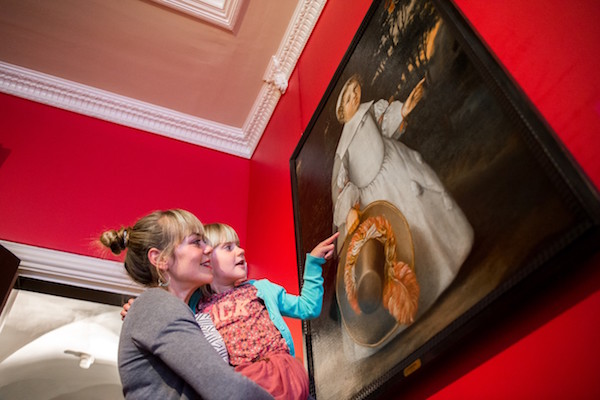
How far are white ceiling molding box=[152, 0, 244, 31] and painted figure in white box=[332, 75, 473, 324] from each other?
1.37 m

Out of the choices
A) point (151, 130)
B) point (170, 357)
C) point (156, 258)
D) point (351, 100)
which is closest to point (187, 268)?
point (156, 258)

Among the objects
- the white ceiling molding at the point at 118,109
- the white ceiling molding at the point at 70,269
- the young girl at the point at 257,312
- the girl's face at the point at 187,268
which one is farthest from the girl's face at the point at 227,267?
the white ceiling molding at the point at 118,109

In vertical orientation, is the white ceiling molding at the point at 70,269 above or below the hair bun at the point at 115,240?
below

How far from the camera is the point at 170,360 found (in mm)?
1220

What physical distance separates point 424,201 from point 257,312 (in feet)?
Answer: 2.38

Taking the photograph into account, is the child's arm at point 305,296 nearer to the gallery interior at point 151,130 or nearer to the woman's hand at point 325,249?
the woman's hand at point 325,249

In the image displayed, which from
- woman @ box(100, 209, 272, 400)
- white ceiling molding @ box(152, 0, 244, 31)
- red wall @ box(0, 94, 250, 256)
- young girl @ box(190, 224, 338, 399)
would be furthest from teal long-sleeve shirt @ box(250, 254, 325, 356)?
white ceiling molding @ box(152, 0, 244, 31)

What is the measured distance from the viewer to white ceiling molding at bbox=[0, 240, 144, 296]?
2.88 metres

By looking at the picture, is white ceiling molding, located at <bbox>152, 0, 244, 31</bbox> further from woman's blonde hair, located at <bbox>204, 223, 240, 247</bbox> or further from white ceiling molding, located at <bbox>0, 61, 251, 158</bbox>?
woman's blonde hair, located at <bbox>204, 223, 240, 247</bbox>

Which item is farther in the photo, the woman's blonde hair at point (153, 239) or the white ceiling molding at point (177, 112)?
the white ceiling molding at point (177, 112)

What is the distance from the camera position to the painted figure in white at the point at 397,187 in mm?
1433

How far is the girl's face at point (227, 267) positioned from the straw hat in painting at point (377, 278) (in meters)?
0.40

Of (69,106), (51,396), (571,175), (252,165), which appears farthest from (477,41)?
(51,396)

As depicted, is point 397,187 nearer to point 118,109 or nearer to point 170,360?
point 170,360
